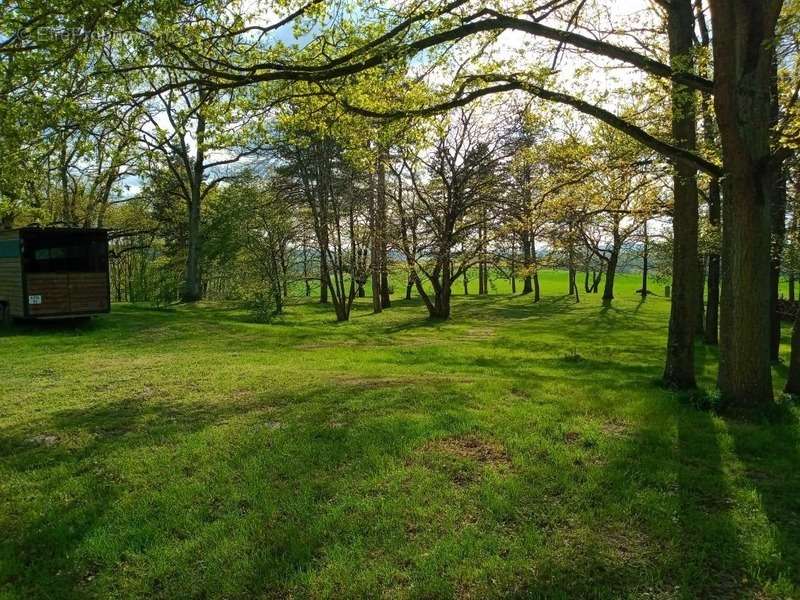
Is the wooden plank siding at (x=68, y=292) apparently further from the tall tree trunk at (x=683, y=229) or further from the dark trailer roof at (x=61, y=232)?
the tall tree trunk at (x=683, y=229)

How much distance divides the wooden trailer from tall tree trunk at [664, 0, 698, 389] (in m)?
15.2

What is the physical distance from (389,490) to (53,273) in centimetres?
1494

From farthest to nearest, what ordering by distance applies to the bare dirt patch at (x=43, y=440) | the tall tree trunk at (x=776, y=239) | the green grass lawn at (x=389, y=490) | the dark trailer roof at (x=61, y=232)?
the dark trailer roof at (x=61, y=232)
the tall tree trunk at (x=776, y=239)
the bare dirt patch at (x=43, y=440)
the green grass lawn at (x=389, y=490)

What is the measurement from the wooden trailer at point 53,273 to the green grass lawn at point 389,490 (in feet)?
26.0

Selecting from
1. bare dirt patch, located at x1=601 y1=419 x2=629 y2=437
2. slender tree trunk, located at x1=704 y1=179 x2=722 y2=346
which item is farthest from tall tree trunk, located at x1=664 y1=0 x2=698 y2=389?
slender tree trunk, located at x1=704 y1=179 x2=722 y2=346

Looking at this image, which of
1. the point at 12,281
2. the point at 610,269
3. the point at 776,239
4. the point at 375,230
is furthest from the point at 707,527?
the point at 610,269

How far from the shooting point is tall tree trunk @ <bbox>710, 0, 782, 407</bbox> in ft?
17.4

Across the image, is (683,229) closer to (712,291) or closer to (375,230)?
(712,291)

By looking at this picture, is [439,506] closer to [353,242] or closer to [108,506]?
[108,506]

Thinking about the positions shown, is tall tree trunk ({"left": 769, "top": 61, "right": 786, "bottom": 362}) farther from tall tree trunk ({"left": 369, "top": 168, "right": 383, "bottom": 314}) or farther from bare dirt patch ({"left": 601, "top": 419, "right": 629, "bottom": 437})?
tall tree trunk ({"left": 369, "top": 168, "right": 383, "bottom": 314})

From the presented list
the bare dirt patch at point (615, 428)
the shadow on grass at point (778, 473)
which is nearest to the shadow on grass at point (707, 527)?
the shadow on grass at point (778, 473)

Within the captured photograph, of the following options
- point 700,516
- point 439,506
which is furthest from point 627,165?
point 439,506

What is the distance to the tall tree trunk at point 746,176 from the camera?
5.30 metres

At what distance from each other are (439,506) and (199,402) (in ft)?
14.5
